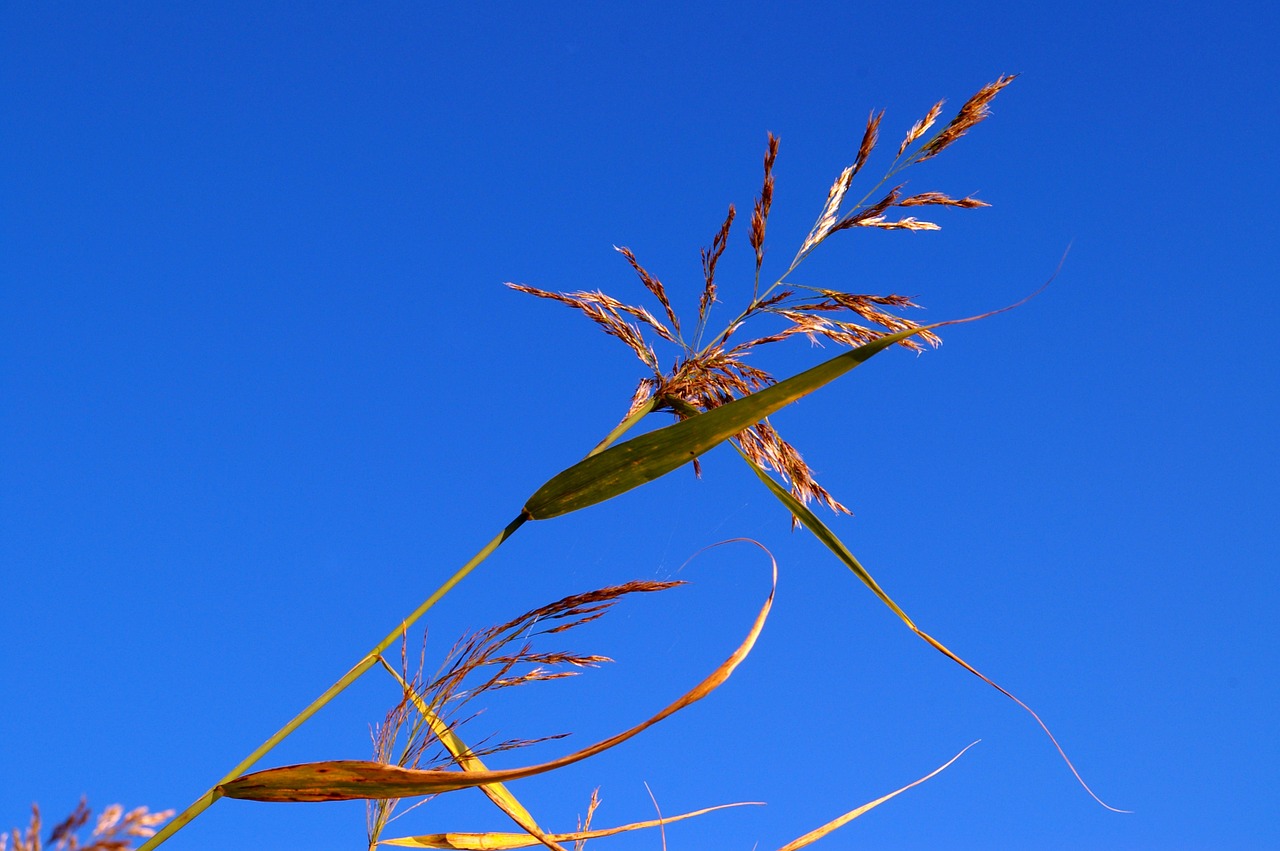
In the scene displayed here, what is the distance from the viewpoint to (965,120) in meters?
1.58

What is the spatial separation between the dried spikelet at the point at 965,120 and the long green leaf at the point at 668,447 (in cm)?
54

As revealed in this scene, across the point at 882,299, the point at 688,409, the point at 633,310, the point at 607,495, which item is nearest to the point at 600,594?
the point at 607,495

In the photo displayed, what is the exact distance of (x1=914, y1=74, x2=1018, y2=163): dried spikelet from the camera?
1.55m

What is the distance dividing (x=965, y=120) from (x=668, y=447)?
2.70ft

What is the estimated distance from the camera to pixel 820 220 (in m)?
1.59

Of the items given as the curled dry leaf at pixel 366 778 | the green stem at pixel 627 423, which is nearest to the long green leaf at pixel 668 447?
the green stem at pixel 627 423

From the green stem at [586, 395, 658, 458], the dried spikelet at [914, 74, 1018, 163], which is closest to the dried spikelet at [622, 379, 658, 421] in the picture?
the green stem at [586, 395, 658, 458]

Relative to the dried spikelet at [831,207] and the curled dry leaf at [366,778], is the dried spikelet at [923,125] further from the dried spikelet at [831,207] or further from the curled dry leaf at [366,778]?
the curled dry leaf at [366,778]

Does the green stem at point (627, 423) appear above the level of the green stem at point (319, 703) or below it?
above

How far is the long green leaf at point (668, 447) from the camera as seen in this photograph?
3.92ft

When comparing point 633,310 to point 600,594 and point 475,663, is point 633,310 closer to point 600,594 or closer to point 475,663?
point 600,594

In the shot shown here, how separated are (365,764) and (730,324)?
851mm

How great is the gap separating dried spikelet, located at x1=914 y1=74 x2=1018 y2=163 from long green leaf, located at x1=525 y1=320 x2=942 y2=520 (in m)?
0.54

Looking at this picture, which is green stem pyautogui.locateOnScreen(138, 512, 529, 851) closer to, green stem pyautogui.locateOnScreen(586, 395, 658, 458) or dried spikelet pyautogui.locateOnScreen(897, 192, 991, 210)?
green stem pyautogui.locateOnScreen(586, 395, 658, 458)
